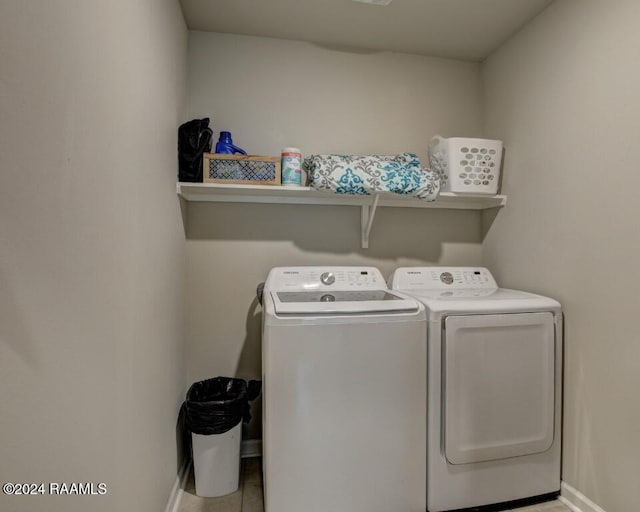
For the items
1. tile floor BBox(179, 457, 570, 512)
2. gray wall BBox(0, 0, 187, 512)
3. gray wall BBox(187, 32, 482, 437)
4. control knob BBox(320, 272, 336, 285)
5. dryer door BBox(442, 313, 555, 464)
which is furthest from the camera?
gray wall BBox(187, 32, 482, 437)

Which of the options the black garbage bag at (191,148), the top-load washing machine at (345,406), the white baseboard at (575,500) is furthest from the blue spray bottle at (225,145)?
the white baseboard at (575,500)

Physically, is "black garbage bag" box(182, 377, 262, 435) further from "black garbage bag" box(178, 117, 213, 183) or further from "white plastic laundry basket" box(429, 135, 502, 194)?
"white plastic laundry basket" box(429, 135, 502, 194)

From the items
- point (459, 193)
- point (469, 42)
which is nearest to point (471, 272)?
point (459, 193)

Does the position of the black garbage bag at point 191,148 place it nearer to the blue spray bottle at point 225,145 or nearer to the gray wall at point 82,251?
the blue spray bottle at point 225,145

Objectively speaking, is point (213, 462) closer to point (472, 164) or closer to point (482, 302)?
point (482, 302)

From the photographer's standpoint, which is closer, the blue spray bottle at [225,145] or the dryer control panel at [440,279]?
the blue spray bottle at [225,145]

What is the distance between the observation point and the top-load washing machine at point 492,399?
5.07 feet

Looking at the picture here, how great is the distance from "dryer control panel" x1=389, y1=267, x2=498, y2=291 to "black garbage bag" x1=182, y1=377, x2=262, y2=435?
1.01 m

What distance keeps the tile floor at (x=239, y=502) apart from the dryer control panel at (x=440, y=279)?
3.55 feet

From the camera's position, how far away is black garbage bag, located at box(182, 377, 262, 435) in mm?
1697

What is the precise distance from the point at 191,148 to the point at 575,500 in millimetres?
2517

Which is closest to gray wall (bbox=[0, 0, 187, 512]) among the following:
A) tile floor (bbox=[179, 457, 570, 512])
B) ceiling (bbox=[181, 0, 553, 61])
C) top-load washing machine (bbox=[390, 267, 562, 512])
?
tile floor (bbox=[179, 457, 570, 512])

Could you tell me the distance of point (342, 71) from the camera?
2225 mm

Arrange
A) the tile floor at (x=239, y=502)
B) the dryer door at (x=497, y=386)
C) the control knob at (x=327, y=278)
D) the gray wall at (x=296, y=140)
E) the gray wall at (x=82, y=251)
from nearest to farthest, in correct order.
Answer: the gray wall at (x=82, y=251) → the dryer door at (x=497, y=386) → the tile floor at (x=239, y=502) → the control knob at (x=327, y=278) → the gray wall at (x=296, y=140)
